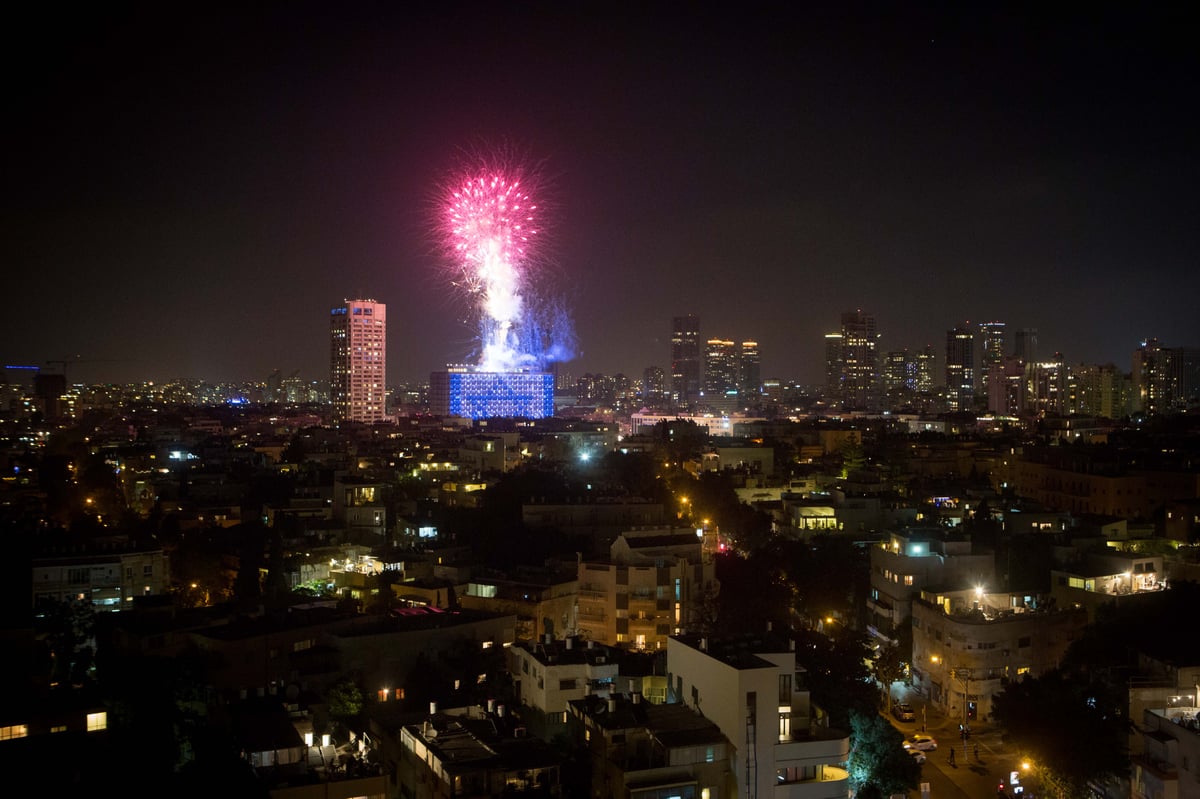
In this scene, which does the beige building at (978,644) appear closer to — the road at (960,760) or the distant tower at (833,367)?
the road at (960,760)

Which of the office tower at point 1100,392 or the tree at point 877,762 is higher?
the office tower at point 1100,392

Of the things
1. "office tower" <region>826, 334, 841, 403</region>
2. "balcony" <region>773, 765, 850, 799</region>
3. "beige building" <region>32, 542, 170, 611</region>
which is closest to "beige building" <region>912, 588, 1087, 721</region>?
"balcony" <region>773, 765, 850, 799</region>

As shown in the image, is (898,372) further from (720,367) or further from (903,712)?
(903,712)

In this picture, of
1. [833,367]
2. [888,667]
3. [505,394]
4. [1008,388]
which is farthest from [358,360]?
[888,667]

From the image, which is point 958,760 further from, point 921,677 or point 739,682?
point 739,682

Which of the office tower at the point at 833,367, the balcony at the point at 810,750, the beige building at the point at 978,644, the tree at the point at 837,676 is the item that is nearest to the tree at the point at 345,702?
the balcony at the point at 810,750

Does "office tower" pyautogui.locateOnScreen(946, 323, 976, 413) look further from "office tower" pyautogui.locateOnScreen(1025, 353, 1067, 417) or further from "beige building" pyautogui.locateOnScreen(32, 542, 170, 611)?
"beige building" pyautogui.locateOnScreen(32, 542, 170, 611)
